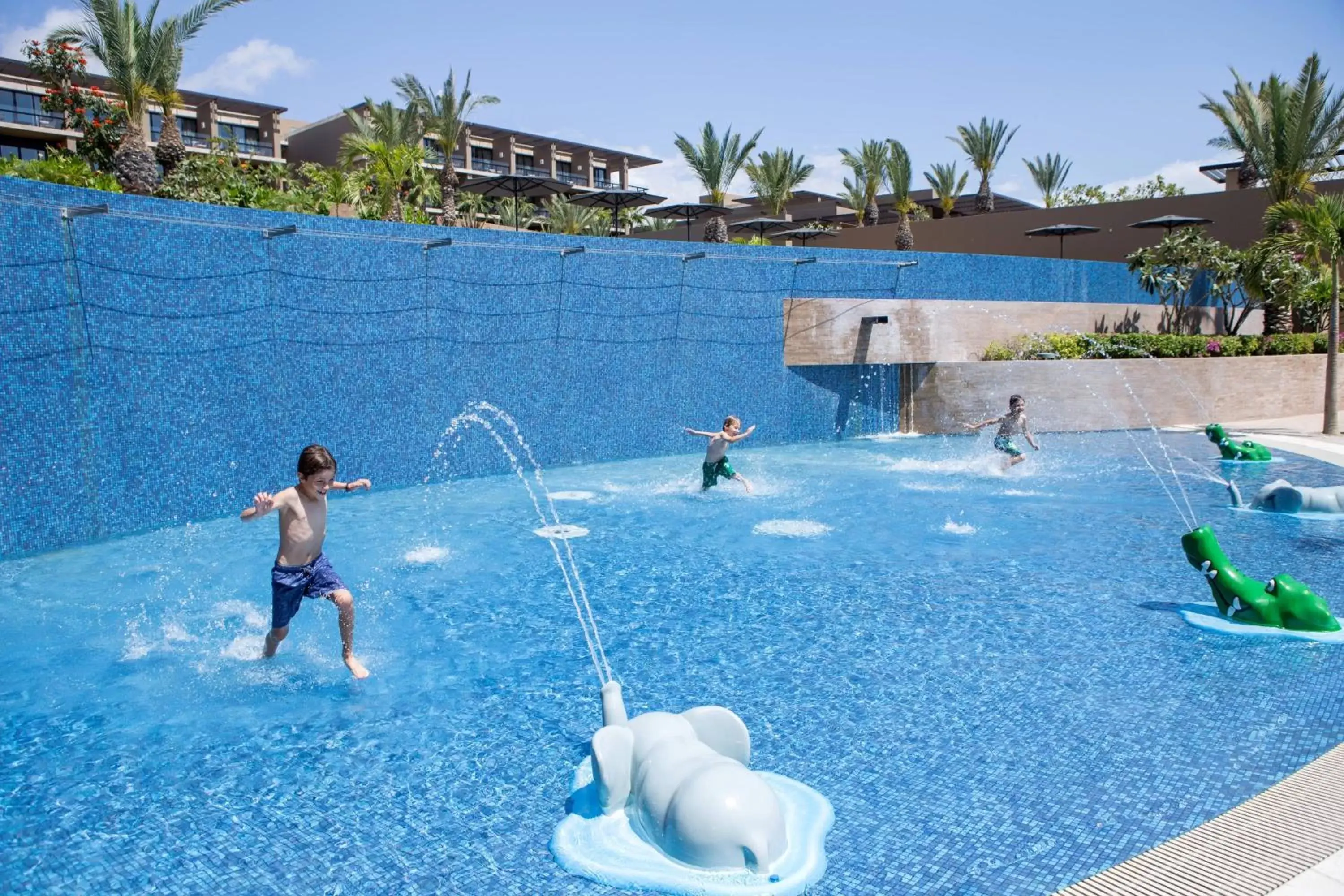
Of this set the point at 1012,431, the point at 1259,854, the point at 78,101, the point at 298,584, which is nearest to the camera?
the point at 1259,854

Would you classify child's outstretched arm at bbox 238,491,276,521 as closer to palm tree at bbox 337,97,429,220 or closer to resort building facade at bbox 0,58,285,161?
palm tree at bbox 337,97,429,220

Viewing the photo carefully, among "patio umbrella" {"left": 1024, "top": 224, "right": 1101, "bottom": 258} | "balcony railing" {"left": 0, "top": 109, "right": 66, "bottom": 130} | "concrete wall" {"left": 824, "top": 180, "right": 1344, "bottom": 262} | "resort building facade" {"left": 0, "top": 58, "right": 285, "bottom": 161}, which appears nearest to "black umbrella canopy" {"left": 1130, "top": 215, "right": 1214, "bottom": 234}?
"patio umbrella" {"left": 1024, "top": 224, "right": 1101, "bottom": 258}

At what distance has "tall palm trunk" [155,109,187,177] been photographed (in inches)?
1010

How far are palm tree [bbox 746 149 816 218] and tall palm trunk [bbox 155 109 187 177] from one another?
2309 centimetres

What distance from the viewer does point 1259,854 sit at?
3.66m

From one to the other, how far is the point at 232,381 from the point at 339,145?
42794 millimetres

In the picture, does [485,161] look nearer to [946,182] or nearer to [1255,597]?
[946,182]

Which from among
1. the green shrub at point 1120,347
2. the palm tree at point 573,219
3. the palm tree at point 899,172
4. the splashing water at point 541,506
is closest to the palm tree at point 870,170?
the palm tree at point 899,172

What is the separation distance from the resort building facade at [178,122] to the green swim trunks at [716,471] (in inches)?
1327

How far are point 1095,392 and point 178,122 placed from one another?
164 ft

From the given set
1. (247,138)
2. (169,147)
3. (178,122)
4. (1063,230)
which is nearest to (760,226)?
(1063,230)

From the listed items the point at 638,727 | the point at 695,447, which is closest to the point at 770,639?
the point at 638,727

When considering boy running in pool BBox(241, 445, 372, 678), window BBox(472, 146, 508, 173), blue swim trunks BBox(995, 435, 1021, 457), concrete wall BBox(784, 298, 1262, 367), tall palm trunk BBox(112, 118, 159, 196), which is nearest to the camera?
boy running in pool BBox(241, 445, 372, 678)

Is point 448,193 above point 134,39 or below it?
below
